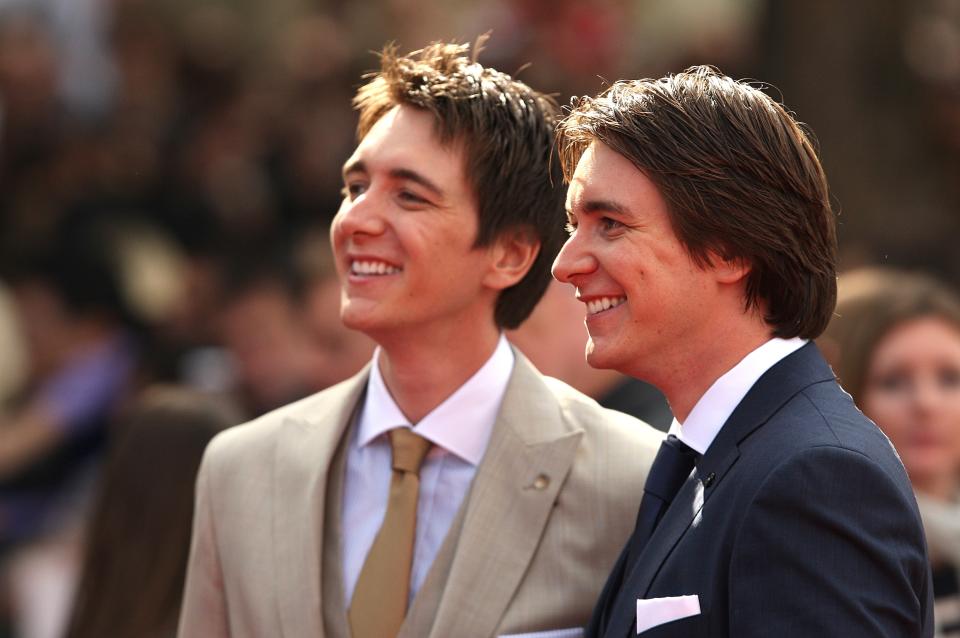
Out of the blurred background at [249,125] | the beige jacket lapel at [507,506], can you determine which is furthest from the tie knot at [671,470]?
the blurred background at [249,125]

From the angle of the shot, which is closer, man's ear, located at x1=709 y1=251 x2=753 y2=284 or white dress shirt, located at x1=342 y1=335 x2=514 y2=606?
man's ear, located at x1=709 y1=251 x2=753 y2=284

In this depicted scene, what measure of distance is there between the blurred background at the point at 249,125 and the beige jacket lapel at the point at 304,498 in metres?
4.82

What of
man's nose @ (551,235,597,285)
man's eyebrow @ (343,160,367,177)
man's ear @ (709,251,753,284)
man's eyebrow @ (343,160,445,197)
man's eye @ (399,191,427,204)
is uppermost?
man's eyebrow @ (343,160,367,177)

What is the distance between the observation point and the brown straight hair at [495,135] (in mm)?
3859

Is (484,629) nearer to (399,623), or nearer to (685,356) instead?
(399,623)

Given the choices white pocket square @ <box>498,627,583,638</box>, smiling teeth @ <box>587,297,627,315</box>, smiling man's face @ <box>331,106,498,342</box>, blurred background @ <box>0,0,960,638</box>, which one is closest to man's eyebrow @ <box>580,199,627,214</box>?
smiling teeth @ <box>587,297,627,315</box>

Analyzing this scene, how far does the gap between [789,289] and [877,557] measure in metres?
0.65

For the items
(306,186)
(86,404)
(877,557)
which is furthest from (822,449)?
(306,186)

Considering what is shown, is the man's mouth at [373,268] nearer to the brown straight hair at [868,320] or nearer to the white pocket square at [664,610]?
the white pocket square at [664,610]

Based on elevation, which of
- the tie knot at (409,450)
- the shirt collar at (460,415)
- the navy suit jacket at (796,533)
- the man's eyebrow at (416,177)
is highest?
the man's eyebrow at (416,177)

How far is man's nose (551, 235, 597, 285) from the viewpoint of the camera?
10.3ft

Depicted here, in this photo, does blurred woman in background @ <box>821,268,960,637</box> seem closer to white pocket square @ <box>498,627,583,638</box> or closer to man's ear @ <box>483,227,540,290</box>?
man's ear @ <box>483,227,540,290</box>

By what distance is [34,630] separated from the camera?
24.7ft

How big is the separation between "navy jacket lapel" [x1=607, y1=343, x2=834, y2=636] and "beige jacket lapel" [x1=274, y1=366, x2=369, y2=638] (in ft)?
2.80
